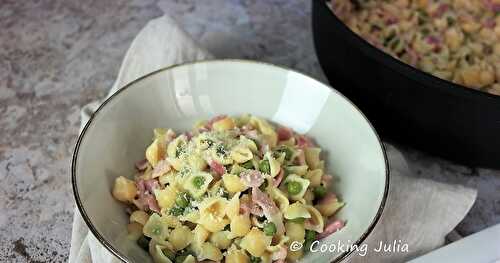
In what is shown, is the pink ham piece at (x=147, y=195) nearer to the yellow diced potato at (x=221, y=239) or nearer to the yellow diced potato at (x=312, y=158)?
the yellow diced potato at (x=221, y=239)

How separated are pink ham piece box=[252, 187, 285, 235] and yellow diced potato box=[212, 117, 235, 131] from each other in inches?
5.2

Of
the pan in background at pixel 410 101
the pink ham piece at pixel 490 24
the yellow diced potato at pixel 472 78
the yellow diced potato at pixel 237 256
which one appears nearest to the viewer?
the yellow diced potato at pixel 237 256

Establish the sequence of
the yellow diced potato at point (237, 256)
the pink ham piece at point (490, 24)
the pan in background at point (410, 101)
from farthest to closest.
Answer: the pink ham piece at point (490, 24), the pan in background at point (410, 101), the yellow diced potato at point (237, 256)

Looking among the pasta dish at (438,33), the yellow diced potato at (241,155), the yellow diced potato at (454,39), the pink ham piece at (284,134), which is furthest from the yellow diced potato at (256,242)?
the yellow diced potato at (454,39)

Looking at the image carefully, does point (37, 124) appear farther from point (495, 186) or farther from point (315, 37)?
point (495, 186)

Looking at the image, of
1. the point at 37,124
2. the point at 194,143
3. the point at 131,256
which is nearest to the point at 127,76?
the point at 37,124

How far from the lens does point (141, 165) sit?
0.86 meters

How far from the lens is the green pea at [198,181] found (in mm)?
749

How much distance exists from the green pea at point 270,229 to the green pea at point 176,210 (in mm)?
108

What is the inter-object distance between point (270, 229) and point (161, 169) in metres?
0.18

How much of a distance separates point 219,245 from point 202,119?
10.2 inches

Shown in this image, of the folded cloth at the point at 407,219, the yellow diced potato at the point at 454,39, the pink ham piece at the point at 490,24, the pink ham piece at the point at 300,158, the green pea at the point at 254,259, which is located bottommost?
the folded cloth at the point at 407,219

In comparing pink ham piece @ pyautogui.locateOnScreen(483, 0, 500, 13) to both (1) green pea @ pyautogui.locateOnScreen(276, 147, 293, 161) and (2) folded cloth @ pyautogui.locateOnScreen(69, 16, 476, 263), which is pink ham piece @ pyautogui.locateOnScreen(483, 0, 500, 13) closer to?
(2) folded cloth @ pyautogui.locateOnScreen(69, 16, 476, 263)

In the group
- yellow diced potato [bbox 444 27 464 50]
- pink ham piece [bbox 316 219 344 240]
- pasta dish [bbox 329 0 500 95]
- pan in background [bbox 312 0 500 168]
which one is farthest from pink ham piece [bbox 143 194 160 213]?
yellow diced potato [bbox 444 27 464 50]
